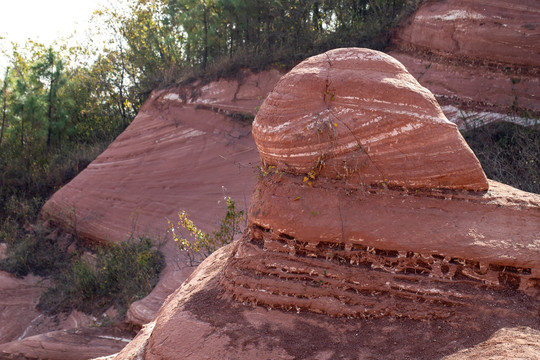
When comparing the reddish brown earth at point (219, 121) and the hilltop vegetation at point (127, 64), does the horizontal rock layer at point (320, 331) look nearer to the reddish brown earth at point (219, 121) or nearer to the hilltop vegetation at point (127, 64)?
the reddish brown earth at point (219, 121)

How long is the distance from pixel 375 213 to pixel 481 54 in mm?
7174

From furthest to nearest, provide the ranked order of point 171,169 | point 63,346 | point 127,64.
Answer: point 127,64 < point 171,169 < point 63,346

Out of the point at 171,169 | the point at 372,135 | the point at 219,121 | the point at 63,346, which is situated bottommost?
the point at 63,346

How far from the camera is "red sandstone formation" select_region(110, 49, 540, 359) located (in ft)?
10.7

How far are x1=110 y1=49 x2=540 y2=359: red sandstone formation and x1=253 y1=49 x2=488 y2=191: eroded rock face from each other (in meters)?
0.01

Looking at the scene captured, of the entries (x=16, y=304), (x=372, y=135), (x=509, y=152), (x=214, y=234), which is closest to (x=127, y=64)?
(x=16, y=304)

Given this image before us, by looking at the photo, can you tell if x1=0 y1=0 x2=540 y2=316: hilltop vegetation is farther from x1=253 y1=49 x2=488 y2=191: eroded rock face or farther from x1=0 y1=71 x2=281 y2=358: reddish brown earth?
x1=253 y1=49 x2=488 y2=191: eroded rock face

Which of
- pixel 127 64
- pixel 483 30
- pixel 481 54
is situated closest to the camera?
pixel 483 30

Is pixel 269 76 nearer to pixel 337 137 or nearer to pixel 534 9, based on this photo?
pixel 534 9

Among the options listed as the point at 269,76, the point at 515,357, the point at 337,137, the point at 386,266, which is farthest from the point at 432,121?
the point at 269,76

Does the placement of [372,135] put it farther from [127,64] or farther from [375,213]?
[127,64]

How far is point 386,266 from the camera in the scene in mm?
3490

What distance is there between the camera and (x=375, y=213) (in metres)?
3.54

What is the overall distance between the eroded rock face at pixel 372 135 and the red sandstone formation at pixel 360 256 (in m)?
0.01
